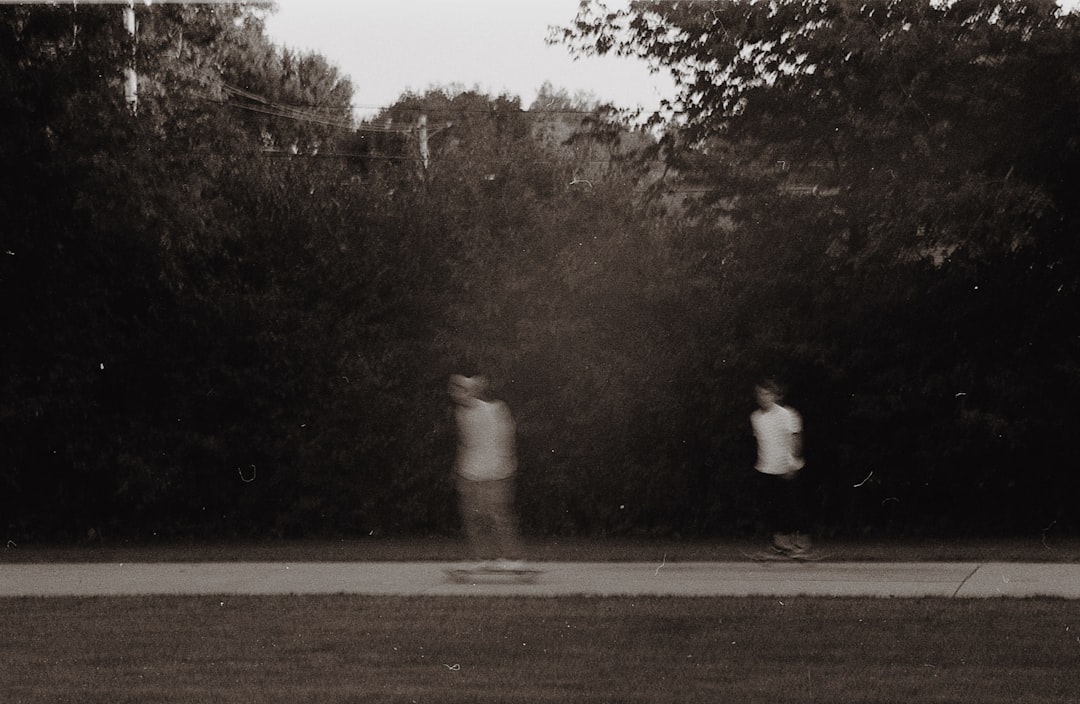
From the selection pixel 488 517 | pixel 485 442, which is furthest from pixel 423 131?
pixel 488 517

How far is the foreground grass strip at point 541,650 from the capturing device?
744cm

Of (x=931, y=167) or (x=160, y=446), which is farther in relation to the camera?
(x=160, y=446)

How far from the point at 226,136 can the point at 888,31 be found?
826 centimetres

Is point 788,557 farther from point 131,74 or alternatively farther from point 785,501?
point 131,74

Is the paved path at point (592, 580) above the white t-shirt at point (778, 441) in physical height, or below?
below

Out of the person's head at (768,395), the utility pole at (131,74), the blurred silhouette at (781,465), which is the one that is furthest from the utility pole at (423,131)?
the blurred silhouette at (781,465)

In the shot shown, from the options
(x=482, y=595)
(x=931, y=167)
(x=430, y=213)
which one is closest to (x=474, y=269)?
(x=430, y=213)

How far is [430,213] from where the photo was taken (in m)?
17.8

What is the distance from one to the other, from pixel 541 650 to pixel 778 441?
4917mm

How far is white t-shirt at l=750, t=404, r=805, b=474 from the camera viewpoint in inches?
504

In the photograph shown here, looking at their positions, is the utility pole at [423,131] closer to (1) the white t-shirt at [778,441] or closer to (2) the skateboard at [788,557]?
(2) the skateboard at [788,557]

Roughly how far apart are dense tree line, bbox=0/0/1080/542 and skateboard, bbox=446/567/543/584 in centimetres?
532

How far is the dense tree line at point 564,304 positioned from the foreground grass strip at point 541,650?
22.0ft

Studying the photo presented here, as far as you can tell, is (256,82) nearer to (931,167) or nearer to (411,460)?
(411,460)
